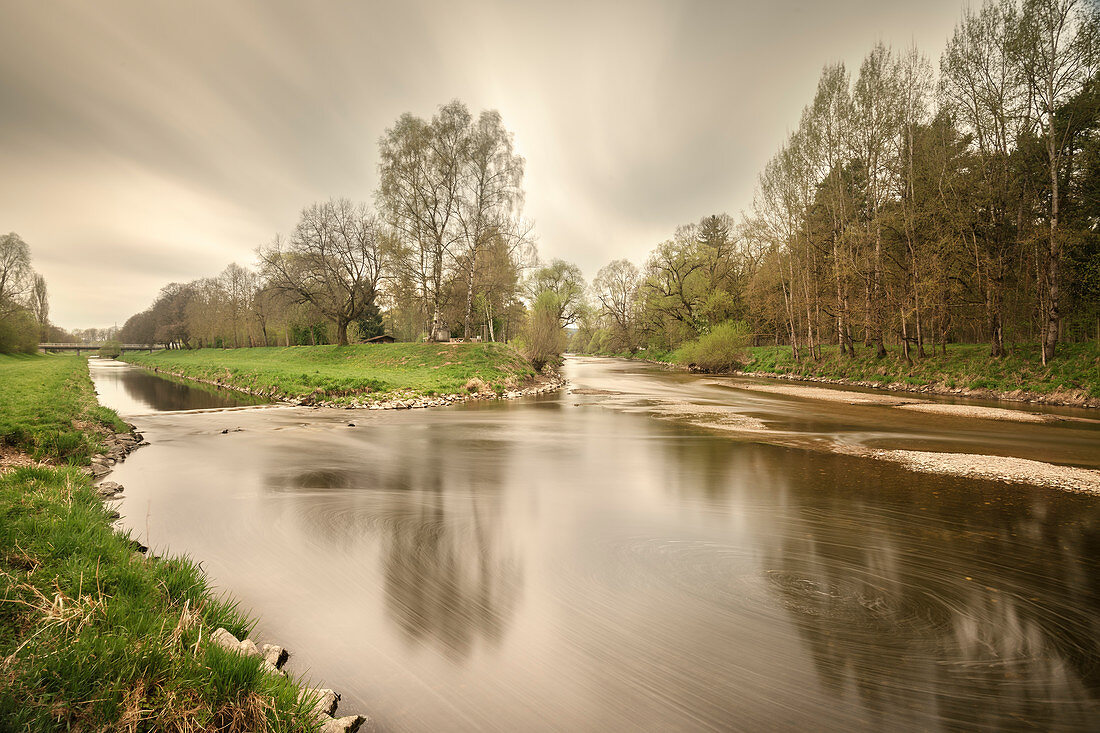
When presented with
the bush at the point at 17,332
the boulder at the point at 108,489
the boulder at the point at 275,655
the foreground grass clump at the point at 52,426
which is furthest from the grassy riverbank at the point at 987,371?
the bush at the point at 17,332

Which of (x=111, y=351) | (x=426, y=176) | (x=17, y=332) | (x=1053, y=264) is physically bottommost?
(x=111, y=351)

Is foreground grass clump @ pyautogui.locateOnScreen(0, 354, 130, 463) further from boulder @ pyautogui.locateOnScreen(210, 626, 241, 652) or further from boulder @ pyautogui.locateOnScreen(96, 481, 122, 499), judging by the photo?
boulder @ pyautogui.locateOnScreen(210, 626, 241, 652)

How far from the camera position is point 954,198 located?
1920cm

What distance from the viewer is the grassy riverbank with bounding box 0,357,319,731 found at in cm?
192

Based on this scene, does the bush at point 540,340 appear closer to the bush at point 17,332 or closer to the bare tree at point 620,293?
the bare tree at point 620,293

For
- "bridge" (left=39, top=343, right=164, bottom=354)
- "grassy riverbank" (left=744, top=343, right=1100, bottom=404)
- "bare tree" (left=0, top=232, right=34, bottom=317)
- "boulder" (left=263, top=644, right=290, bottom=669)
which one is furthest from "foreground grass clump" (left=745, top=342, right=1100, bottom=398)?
"bridge" (left=39, top=343, right=164, bottom=354)

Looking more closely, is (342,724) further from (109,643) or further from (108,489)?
(108,489)

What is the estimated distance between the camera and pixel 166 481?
7.24m

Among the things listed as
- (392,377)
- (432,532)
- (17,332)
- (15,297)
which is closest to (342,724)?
(432,532)

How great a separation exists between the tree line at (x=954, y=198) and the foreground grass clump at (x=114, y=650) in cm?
2508

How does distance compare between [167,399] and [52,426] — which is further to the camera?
[167,399]

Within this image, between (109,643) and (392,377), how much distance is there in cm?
1944

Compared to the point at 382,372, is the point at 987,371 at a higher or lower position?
higher

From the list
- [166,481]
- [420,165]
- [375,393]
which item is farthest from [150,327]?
[166,481]
